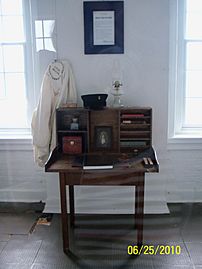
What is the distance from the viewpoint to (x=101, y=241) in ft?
7.13

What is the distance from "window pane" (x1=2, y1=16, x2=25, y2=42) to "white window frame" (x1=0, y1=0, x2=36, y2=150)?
44 millimetres

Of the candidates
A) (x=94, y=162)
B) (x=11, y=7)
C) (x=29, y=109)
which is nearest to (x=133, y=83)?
(x=94, y=162)

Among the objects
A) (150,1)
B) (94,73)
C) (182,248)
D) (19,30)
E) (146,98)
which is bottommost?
(182,248)

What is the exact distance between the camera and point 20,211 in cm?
262

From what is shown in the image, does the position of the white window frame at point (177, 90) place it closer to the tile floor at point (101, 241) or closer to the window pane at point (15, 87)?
the tile floor at point (101, 241)

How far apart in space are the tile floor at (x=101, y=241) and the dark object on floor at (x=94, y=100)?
829 millimetres

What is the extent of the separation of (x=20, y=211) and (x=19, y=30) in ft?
4.52

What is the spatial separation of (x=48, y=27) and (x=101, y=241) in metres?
1.50

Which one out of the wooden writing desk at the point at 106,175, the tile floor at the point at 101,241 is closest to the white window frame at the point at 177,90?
the tile floor at the point at 101,241

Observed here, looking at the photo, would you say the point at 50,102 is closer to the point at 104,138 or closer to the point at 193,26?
the point at 104,138

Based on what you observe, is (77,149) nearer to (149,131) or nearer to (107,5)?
(149,131)

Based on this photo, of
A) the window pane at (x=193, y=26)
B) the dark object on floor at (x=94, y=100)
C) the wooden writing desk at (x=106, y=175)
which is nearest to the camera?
the wooden writing desk at (x=106, y=175)

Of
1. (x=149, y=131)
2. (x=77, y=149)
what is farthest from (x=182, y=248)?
(x=77, y=149)

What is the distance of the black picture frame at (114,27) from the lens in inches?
91.1
